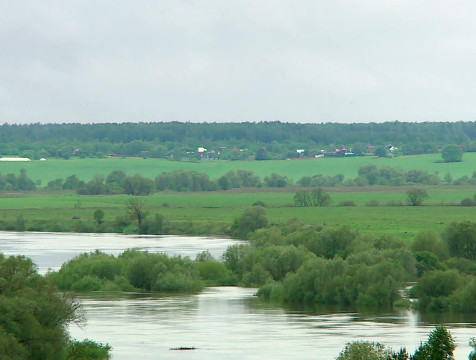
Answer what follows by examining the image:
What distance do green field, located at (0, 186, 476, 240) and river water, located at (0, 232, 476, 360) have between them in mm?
33497

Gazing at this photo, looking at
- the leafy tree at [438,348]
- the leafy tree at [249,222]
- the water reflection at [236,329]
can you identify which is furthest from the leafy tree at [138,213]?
the leafy tree at [438,348]

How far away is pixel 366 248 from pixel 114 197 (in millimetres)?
85231

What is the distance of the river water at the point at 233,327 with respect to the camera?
4303 cm

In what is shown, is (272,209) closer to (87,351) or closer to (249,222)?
(249,222)

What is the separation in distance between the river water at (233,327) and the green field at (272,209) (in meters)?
33.5

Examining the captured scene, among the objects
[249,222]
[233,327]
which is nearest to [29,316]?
[233,327]

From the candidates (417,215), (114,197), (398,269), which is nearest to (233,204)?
(114,197)

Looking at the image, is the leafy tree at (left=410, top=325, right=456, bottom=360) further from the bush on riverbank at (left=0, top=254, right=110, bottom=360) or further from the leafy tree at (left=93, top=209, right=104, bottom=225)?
the leafy tree at (left=93, top=209, right=104, bottom=225)

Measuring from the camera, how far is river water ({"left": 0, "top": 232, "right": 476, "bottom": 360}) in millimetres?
43031

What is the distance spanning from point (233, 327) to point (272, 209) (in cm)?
7118

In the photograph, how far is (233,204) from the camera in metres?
135

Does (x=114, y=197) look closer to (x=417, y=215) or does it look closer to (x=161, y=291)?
(x=417, y=215)

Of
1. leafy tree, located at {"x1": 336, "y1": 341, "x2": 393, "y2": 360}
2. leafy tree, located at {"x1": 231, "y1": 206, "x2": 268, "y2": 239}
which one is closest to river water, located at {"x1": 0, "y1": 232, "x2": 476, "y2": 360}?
leafy tree, located at {"x1": 336, "y1": 341, "x2": 393, "y2": 360}

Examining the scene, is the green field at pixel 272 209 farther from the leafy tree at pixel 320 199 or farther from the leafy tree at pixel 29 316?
the leafy tree at pixel 29 316
